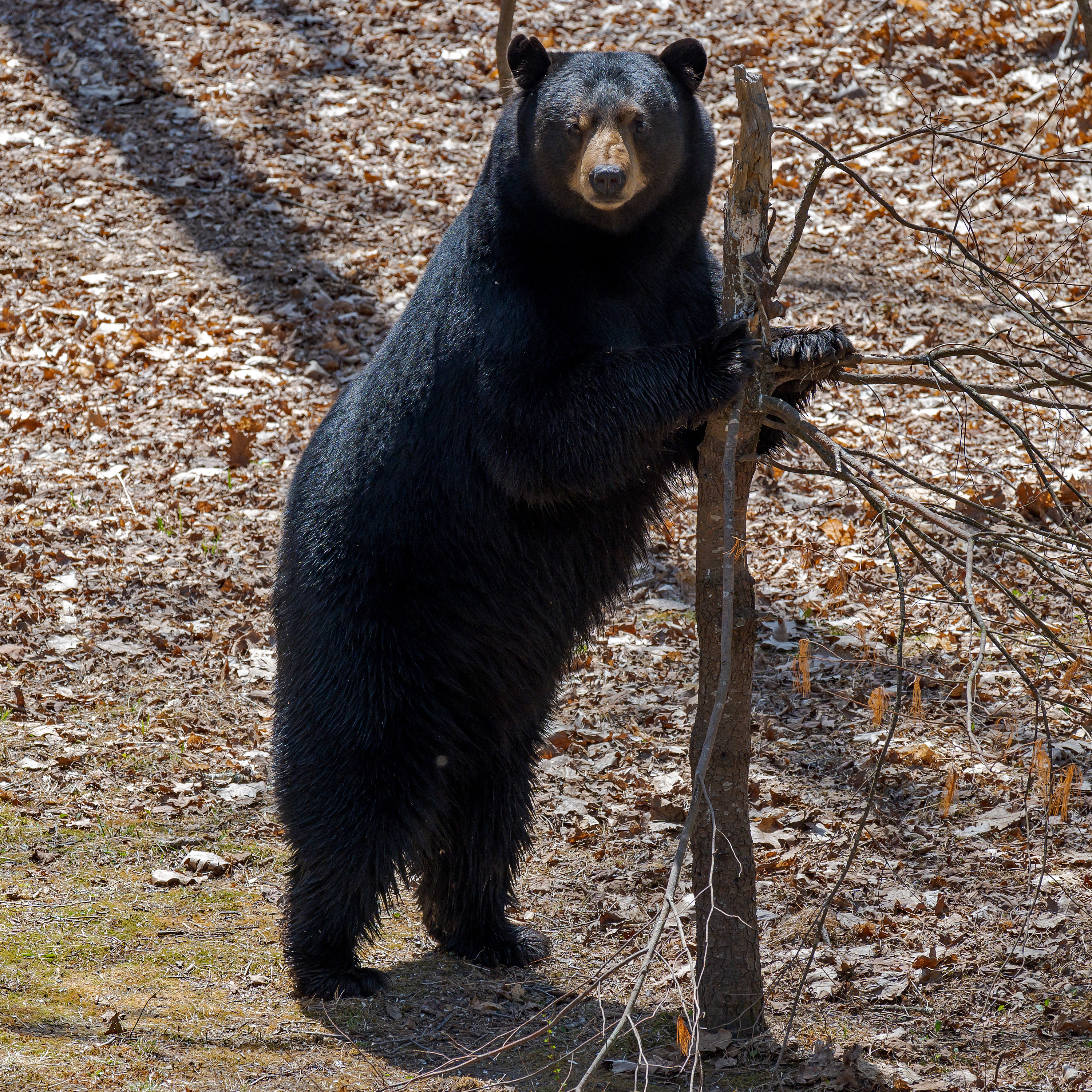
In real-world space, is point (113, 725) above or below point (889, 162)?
below

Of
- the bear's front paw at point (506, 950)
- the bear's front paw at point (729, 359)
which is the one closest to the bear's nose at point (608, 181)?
the bear's front paw at point (729, 359)

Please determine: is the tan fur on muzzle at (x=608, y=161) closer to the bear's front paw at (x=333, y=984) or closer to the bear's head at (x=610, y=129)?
the bear's head at (x=610, y=129)

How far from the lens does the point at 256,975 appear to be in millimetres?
3984

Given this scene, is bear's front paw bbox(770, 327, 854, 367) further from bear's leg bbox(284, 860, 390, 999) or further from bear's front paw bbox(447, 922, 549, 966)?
bear's front paw bbox(447, 922, 549, 966)

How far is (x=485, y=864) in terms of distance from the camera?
14.0ft

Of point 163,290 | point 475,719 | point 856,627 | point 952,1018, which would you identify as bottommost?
point 952,1018

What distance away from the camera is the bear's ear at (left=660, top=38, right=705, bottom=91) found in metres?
3.66

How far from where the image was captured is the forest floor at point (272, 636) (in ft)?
12.1

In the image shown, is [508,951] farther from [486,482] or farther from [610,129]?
[610,129]

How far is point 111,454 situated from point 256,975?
4.01m

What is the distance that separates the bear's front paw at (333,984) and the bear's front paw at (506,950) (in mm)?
439

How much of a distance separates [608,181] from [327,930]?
253 cm

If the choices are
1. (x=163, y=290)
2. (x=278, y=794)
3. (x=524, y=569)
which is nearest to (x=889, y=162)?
(x=163, y=290)

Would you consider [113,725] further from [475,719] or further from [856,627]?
[856,627]
